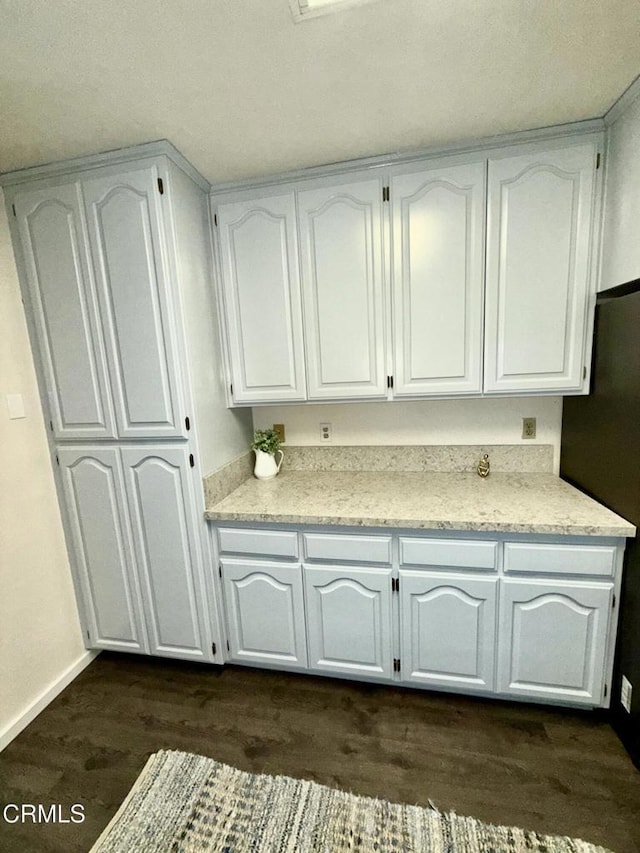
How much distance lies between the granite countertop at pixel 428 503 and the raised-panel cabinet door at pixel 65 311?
0.76 metres

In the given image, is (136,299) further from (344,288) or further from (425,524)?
(425,524)

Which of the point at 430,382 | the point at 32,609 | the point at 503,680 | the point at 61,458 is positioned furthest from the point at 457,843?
the point at 61,458

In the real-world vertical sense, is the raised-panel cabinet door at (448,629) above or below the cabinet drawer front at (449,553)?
below

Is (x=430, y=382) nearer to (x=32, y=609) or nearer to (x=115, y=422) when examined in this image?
(x=115, y=422)

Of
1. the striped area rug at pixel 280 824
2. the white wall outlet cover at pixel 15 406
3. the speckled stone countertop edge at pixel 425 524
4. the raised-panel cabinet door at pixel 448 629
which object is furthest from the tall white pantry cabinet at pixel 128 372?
the raised-panel cabinet door at pixel 448 629

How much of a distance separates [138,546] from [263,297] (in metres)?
1.37

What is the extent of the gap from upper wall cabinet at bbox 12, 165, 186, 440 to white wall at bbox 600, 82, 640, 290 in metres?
1.80

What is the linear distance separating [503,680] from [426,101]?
2.30 metres

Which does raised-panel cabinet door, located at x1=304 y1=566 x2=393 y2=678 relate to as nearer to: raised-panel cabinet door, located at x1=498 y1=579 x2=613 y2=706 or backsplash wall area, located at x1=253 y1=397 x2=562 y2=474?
raised-panel cabinet door, located at x1=498 y1=579 x2=613 y2=706

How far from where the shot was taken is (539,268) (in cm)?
157

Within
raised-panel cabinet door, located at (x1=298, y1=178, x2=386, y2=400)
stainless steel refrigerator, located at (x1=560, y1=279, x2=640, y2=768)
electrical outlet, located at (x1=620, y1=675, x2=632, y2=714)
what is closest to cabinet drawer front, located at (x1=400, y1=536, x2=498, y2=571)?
stainless steel refrigerator, located at (x1=560, y1=279, x2=640, y2=768)

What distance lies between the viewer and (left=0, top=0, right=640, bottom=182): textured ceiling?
974 millimetres

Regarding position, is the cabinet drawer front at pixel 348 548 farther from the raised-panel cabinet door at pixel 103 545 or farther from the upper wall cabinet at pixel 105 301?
the raised-panel cabinet door at pixel 103 545

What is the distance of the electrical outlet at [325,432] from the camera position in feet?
7.14
